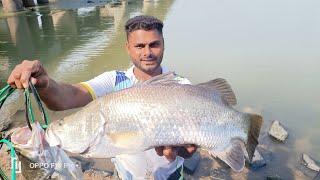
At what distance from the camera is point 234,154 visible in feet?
8.98

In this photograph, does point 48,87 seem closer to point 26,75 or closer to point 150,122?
point 26,75

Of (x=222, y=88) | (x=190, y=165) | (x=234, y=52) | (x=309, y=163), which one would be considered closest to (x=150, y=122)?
(x=222, y=88)

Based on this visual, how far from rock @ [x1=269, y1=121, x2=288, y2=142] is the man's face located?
553cm

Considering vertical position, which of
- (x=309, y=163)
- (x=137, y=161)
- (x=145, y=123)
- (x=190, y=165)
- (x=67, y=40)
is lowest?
(x=67, y=40)

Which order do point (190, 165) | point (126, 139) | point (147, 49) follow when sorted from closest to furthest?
point (126, 139) → point (147, 49) → point (190, 165)

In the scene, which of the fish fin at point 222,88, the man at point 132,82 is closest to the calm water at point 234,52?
the man at point 132,82

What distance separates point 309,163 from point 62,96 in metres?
5.76

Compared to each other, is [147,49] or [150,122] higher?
[147,49]

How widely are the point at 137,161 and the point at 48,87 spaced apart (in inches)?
38.9

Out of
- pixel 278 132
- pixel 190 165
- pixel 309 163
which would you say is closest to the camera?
pixel 190 165

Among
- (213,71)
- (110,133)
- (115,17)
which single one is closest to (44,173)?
(110,133)

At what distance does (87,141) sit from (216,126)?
2.94 ft

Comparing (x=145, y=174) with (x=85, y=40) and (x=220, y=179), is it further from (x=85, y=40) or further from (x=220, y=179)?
(x=85, y=40)

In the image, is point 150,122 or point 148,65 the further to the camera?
point 148,65
